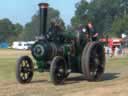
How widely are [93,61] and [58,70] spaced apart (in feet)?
6.56

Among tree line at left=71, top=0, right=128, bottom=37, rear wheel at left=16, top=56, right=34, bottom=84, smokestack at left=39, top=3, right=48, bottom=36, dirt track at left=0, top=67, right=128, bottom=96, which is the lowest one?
dirt track at left=0, top=67, right=128, bottom=96

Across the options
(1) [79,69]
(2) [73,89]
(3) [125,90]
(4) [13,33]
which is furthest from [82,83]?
(4) [13,33]

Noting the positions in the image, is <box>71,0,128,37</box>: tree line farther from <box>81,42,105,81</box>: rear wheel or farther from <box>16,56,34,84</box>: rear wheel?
<box>16,56,34,84</box>: rear wheel

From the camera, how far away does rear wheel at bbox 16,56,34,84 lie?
14.2m

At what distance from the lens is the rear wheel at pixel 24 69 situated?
14219mm

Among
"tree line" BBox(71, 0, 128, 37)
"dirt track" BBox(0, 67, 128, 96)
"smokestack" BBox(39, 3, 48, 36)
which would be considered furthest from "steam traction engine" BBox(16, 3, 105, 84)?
"tree line" BBox(71, 0, 128, 37)

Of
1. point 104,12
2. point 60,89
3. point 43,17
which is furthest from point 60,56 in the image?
point 104,12

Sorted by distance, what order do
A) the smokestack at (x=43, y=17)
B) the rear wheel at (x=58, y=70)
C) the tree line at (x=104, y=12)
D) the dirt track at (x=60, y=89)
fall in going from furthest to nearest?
1. the tree line at (x=104, y=12)
2. the smokestack at (x=43, y=17)
3. the rear wheel at (x=58, y=70)
4. the dirt track at (x=60, y=89)

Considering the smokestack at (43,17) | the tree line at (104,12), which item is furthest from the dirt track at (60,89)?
the tree line at (104,12)

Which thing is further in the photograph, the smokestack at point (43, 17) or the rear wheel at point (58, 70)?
the smokestack at point (43, 17)

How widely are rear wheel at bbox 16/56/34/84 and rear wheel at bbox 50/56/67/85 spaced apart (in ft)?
3.85

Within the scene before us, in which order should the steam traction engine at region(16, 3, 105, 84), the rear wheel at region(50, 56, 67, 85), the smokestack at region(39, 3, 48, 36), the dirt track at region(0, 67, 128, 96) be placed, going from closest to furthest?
the dirt track at region(0, 67, 128, 96)
the rear wheel at region(50, 56, 67, 85)
the steam traction engine at region(16, 3, 105, 84)
the smokestack at region(39, 3, 48, 36)

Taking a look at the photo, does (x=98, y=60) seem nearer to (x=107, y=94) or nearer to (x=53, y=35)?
(x=53, y=35)

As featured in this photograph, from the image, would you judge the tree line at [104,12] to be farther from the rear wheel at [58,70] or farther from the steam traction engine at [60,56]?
the rear wheel at [58,70]
